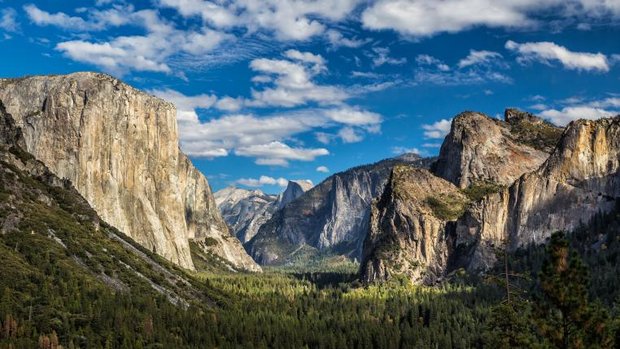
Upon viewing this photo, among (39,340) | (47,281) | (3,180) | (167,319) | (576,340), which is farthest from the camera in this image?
(3,180)

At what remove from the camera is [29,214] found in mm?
190125

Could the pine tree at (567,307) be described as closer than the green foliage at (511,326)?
Yes

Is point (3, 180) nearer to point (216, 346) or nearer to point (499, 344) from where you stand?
point (216, 346)

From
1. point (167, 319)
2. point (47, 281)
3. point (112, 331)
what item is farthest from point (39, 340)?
point (167, 319)

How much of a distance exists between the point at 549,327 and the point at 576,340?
2119 mm

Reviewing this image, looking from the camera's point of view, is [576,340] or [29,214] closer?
[576,340]

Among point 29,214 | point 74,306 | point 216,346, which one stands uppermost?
point 29,214

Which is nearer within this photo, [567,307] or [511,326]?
[567,307]

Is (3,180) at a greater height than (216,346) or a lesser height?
greater

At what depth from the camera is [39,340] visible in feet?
406

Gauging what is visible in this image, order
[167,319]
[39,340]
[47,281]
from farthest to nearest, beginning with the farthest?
1. [167,319]
2. [47,281]
3. [39,340]

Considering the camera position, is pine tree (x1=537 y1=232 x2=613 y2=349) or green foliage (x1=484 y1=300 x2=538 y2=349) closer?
pine tree (x1=537 y1=232 x2=613 y2=349)

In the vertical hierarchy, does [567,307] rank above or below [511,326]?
above

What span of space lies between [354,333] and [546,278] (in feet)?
453
